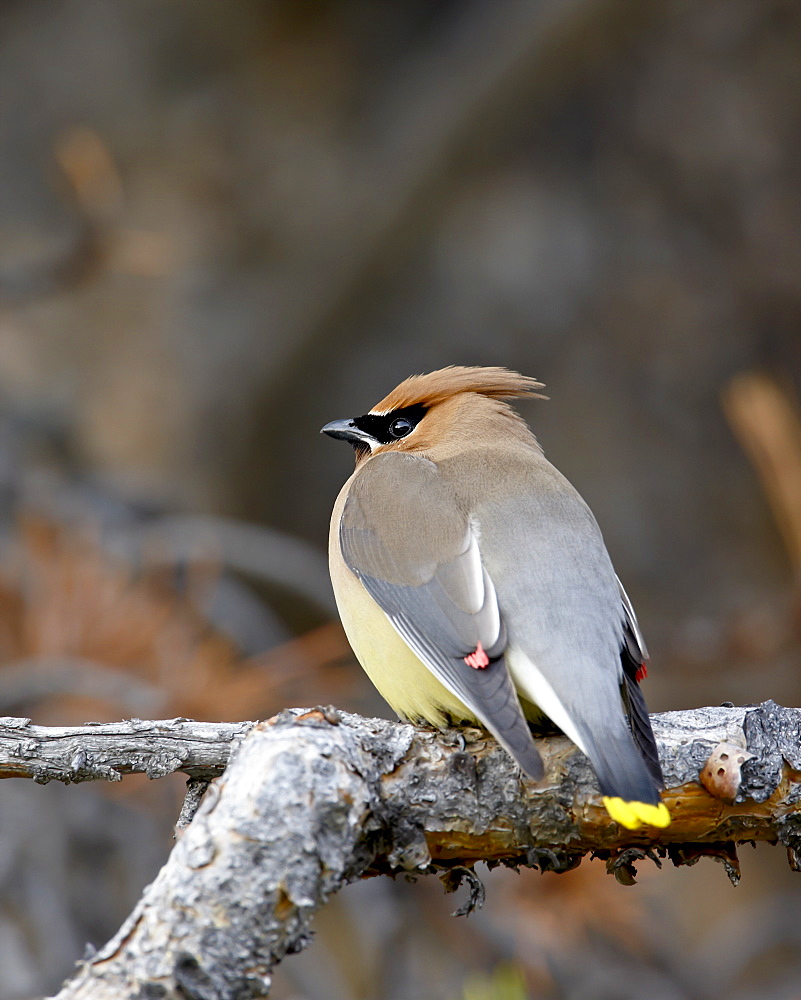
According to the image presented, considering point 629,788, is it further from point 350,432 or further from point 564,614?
point 350,432

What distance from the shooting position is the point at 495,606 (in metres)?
2.54

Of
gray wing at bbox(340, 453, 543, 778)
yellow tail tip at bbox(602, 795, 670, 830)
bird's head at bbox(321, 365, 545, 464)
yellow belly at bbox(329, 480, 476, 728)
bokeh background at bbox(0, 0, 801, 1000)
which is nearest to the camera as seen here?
yellow tail tip at bbox(602, 795, 670, 830)

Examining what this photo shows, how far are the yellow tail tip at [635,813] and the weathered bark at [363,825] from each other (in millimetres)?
157

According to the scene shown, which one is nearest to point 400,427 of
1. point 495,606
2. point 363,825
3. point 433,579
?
point 433,579

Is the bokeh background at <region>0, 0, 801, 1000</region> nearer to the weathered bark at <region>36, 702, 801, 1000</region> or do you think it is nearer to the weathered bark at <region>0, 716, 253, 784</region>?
the weathered bark at <region>0, 716, 253, 784</region>

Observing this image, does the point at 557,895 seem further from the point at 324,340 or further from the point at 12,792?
the point at 324,340

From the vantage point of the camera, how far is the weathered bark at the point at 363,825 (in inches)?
66.6

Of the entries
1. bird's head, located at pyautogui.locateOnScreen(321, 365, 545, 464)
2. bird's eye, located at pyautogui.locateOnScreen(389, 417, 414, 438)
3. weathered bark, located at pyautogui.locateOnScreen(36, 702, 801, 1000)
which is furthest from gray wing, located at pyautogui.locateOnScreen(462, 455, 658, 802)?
bird's eye, located at pyautogui.locateOnScreen(389, 417, 414, 438)

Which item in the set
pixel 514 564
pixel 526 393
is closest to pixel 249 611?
pixel 526 393

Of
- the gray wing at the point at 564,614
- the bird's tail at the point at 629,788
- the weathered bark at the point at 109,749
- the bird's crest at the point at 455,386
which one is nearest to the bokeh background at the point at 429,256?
the bird's crest at the point at 455,386

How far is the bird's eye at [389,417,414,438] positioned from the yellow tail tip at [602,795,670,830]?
1655mm

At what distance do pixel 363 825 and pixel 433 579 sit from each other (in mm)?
783

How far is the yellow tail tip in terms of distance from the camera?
2.00 m

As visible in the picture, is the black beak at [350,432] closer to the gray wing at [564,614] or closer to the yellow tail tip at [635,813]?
the gray wing at [564,614]
